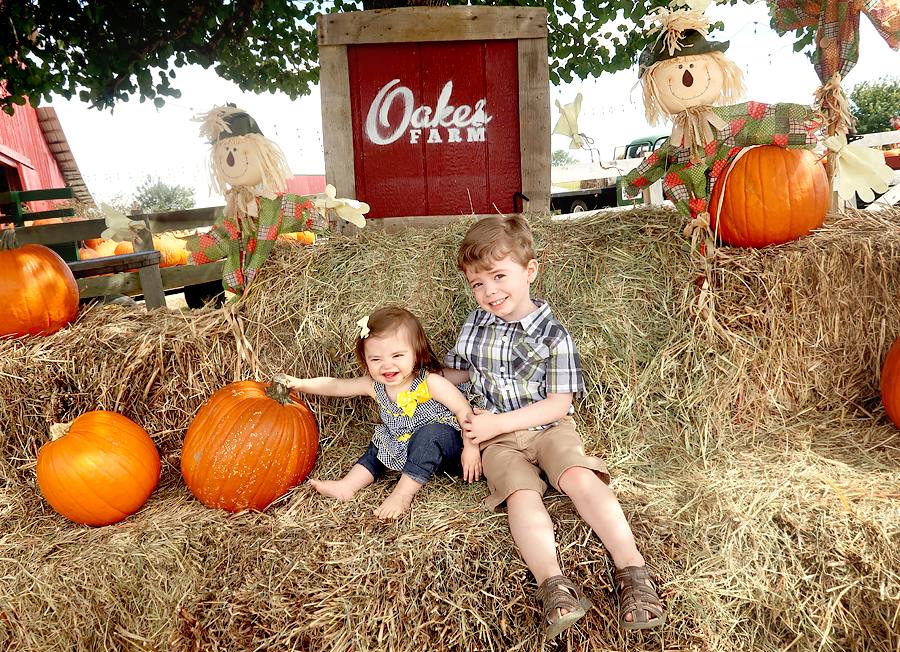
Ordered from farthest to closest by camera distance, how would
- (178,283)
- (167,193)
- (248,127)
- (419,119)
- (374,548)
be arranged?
(167,193), (178,283), (419,119), (248,127), (374,548)

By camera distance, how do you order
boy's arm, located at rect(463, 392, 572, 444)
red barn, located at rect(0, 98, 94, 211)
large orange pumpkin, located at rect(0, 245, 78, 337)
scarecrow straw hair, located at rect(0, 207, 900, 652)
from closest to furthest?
A: scarecrow straw hair, located at rect(0, 207, 900, 652)
boy's arm, located at rect(463, 392, 572, 444)
large orange pumpkin, located at rect(0, 245, 78, 337)
red barn, located at rect(0, 98, 94, 211)

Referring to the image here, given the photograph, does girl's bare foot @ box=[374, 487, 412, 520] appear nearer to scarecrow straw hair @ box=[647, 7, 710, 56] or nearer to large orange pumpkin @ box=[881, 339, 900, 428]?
large orange pumpkin @ box=[881, 339, 900, 428]

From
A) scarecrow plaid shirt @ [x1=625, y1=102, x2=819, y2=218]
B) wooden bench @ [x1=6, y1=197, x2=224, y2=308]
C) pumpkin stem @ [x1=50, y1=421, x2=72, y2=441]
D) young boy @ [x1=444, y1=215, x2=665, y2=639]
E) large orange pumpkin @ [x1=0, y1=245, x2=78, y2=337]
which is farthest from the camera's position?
wooden bench @ [x1=6, y1=197, x2=224, y2=308]

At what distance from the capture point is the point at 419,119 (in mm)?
4168

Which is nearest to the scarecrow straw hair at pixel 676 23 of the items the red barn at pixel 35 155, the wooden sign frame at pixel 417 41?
the wooden sign frame at pixel 417 41

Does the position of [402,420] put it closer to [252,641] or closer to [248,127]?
[252,641]

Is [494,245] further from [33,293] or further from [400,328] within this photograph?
[33,293]

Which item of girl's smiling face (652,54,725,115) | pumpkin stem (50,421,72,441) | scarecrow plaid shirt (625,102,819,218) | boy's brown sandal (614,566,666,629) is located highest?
girl's smiling face (652,54,725,115)

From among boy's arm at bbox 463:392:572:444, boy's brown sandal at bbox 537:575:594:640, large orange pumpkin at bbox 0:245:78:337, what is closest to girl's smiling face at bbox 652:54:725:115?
boy's arm at bbox 463:392:572:444

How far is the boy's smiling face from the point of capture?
241 cm

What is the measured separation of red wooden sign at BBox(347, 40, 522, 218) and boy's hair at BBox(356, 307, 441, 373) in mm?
1936

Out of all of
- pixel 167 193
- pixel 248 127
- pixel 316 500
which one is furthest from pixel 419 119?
pixel 167 193

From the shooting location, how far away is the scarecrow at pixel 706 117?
284 centimetres

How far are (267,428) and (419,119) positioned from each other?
2.65 metres
